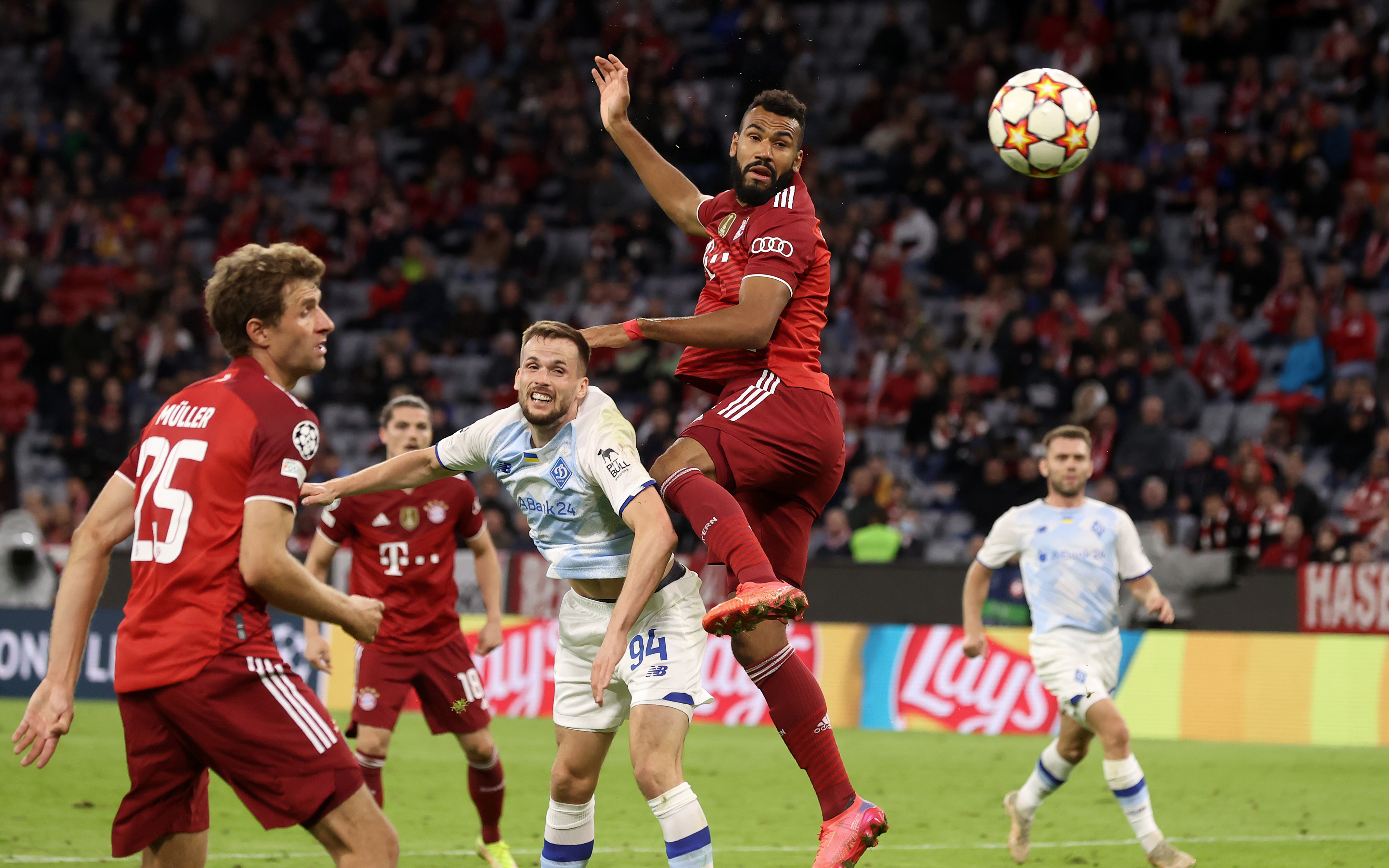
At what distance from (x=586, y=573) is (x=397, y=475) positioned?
776mm

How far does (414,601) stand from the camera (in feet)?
27.1

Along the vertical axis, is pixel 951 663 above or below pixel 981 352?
below

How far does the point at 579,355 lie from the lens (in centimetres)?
547

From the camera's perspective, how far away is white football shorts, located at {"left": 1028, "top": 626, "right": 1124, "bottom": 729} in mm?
7934

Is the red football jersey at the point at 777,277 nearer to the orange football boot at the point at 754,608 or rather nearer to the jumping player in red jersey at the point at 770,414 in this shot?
the jumping player in red jersey at the point at 770,414

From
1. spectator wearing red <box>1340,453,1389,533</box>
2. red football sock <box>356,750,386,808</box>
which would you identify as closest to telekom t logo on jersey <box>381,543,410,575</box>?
red football sock <box>356,750,386,808</box>

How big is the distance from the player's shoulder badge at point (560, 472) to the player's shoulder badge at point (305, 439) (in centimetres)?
126

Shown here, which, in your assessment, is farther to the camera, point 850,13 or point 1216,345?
point 850,13

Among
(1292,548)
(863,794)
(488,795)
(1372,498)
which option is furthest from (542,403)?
(1372,498)

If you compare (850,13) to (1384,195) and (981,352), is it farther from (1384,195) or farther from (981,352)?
(1384,195)

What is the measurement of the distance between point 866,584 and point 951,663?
1342 millimetres

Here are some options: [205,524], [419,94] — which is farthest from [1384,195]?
[205,524]

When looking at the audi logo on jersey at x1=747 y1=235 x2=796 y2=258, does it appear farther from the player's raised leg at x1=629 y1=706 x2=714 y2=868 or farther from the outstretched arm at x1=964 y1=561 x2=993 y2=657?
the outstretched arm at x1=964 y1=561 x2=993 y2=657

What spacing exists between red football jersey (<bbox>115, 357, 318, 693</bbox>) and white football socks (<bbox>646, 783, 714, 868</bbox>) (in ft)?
5.12
